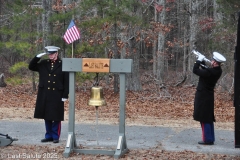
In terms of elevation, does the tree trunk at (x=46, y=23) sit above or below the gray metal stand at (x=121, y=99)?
above

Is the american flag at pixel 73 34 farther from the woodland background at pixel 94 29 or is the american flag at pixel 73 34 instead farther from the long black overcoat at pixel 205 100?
the woodland background at pixel 94 29

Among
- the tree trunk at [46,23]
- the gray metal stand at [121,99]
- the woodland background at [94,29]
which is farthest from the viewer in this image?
the tree trunk at [46,23]

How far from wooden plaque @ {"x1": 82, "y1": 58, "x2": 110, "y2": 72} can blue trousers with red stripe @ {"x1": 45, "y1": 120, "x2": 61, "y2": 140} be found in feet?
5.16

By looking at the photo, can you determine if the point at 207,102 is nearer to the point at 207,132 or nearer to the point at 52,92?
the point at 207,132

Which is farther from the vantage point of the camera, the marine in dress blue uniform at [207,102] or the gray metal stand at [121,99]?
the marine in dress blue uniform at [207,102]

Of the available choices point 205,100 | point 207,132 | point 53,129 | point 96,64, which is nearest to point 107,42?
point 53,129

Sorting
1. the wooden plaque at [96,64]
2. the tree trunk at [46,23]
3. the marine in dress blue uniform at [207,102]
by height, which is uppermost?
the tree trunk at [46,23]

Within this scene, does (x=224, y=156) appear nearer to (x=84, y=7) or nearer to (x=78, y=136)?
(x=78, y=136)

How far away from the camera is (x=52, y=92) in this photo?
9531mm

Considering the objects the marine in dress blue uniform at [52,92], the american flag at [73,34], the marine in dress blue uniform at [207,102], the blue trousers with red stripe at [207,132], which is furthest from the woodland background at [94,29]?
the marine in dress blue uniform at [52,92]

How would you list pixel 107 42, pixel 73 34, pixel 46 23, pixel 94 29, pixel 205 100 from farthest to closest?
1. pixel 46 23
2. pixel 107 42
3. pixel 94 29
4. pixel 205 100
5. pixel 73 34

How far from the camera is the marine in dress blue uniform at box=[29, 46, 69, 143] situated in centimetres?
949

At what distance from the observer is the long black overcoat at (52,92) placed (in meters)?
9.48

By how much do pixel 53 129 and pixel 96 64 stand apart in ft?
6.14
